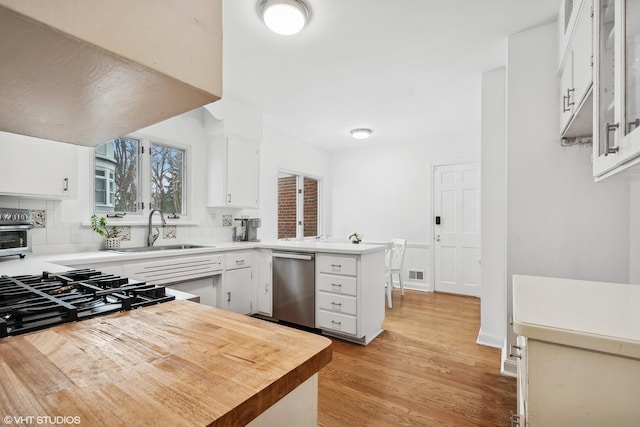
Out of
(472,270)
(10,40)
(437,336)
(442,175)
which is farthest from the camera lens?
(442,175)

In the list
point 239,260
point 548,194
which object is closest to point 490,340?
point 548,194

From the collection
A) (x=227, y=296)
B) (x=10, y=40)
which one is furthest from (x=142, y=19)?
(x=227, y=296)

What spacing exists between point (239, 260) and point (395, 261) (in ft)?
8.37

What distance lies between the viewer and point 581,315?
908 millimetres

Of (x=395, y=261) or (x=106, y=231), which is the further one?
(x=395, y=261)

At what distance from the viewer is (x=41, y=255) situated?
227 cm

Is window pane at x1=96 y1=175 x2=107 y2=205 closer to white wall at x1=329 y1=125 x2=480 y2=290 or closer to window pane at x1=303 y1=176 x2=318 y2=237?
window pane at x1=303 y1=176 x2=318 y2=237

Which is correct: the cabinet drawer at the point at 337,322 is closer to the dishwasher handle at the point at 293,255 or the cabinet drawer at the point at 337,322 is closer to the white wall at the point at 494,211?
the dishwasher handle at the point at 293,255

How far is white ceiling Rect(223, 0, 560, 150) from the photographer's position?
2039 millimetres

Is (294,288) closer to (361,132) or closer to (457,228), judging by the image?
(361,132)

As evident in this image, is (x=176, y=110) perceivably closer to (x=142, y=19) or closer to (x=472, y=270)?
(x=142, y=19)

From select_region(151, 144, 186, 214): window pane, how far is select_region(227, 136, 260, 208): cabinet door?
0.54 meters

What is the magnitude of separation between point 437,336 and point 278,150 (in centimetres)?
326

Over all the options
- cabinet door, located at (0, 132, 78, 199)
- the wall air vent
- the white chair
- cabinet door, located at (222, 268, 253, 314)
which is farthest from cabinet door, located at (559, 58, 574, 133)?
the wall air vent
